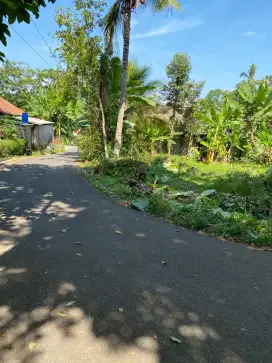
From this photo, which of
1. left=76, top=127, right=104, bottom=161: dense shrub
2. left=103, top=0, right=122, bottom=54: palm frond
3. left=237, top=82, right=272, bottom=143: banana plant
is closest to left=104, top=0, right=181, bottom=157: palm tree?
left=103, top=0, right=122, bottom=54: palm frond

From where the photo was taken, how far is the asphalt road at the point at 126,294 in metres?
2.50

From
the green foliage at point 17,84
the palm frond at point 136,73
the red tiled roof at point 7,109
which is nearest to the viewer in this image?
the palm frond at point 136,73

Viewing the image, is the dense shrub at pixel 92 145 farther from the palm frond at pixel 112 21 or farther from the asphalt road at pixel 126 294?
the asphalt road at pixel 126 294

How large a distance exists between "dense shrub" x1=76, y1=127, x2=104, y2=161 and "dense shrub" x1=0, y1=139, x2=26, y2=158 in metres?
5.00

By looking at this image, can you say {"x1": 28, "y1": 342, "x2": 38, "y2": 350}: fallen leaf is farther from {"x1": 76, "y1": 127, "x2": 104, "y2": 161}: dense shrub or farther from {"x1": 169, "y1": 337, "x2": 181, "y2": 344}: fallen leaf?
{"x1": 76, "y1": 127, "x2": 104, "y2": 161}: dense shrub

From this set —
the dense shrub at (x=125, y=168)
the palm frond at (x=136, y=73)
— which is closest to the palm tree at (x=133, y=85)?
the palm frond at (x=136, y=73)

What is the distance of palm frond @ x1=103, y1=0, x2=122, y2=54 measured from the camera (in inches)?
483

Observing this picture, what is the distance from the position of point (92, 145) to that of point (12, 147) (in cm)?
643

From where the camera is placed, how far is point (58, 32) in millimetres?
12844

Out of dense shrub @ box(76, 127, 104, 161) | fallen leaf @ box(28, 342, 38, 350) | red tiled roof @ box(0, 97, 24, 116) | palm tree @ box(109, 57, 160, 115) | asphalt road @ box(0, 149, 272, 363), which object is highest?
palm tree @ box(109, 57, 160, 115)

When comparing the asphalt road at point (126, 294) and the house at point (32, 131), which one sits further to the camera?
the house at point (32, 131)

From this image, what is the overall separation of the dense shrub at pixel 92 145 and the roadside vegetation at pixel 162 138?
0.18 feet

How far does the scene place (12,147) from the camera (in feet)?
58.5

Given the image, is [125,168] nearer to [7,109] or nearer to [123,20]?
[123,20]
